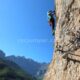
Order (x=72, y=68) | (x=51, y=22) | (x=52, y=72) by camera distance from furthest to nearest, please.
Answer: (x=51, y=22) < (x=52, y=72) < (x=72, y=68)

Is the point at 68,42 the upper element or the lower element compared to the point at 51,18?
lower

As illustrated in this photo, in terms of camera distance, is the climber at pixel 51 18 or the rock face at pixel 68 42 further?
the climber at pixel 51 18

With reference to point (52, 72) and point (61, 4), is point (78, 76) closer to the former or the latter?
point (52, 72)

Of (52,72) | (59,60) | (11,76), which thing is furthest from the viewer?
(11,76)

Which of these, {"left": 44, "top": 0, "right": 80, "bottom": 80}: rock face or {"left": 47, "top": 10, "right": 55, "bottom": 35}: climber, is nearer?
{"left": 44, "top": 0, "right": 80, "bottom": 80}: rock face

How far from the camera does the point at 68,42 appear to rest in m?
15.9

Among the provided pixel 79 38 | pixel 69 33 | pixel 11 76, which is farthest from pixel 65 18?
pixel 11 76

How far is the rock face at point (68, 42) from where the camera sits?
47.3 ft

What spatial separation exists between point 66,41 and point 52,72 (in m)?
3.26

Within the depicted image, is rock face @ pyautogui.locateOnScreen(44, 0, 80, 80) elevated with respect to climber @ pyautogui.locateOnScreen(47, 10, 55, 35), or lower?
lower

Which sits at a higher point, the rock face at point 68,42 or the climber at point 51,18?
the climber at point 51,18

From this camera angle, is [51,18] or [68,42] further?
[51,18]

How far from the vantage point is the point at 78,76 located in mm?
13422

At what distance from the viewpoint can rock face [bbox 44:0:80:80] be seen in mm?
14414
